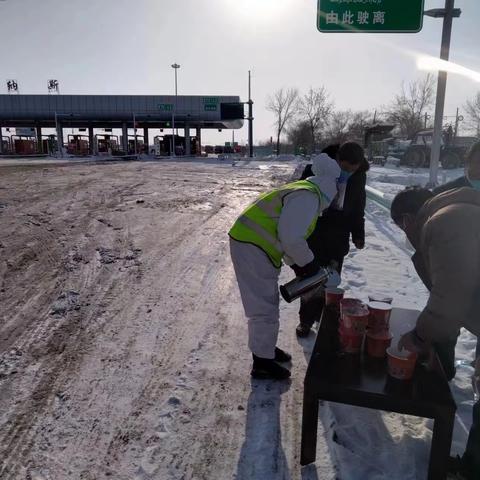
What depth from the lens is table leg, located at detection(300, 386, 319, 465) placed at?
211 centimetres

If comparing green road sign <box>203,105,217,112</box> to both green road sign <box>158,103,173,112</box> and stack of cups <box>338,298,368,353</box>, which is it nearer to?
green road sign <box>158,103,173,112</box>

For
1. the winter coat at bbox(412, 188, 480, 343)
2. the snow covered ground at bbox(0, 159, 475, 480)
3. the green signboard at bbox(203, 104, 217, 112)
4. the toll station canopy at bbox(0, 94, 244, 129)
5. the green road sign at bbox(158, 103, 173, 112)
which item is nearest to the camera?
the winter coat at bbox(412, 188, 480, 343)

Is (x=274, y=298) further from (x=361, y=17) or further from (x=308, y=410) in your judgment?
(x=361, y=17)

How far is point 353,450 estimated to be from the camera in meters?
2.40

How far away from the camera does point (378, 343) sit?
2.23 m

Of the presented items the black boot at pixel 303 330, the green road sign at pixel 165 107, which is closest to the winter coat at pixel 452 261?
the black boot at pixel 303 330

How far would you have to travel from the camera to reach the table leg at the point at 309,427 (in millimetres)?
2105

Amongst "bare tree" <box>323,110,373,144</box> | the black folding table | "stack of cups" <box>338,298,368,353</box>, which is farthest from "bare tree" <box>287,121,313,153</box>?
the black folding table

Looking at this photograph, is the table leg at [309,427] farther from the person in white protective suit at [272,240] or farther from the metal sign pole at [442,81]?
the metal sign pole at [442,81]

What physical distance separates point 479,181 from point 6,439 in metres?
3.25

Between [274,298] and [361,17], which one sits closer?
[274,298]

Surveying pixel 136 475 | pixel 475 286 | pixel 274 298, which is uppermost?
pixel 475 286

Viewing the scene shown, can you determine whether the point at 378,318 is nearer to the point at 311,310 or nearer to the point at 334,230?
the point at 311,310

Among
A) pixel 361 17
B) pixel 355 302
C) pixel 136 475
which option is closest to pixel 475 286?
pixel 355 302
